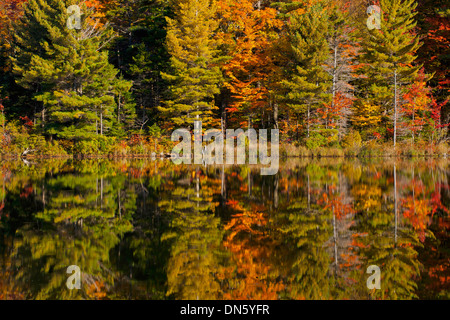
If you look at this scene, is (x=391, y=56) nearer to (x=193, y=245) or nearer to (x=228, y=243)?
(x=228, y=243)

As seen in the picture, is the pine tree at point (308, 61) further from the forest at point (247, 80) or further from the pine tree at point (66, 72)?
the pine tree at point (66, 72)

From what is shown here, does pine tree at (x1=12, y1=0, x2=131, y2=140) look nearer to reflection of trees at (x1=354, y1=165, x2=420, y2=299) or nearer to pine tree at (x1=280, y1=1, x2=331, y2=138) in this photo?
pine tree at (x1=280, y1=1, x2=331, y2=138)

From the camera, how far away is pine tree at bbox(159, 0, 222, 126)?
29766 millimetres

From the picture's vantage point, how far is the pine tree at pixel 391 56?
93.3ft

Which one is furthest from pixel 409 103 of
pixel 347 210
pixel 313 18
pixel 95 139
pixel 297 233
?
pixel 297 233

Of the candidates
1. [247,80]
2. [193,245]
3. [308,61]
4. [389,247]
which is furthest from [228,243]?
[247,80]

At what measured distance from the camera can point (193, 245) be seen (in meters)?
5.71

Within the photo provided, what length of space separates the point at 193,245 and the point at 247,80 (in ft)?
95.7

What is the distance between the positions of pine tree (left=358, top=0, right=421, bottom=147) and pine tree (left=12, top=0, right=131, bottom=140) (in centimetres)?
1857

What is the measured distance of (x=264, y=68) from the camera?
3250 cm

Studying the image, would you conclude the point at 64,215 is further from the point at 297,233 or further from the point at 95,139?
the point at 95,139

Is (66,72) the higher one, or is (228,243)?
(66,72)

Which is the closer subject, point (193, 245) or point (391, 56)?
point (193, 245)

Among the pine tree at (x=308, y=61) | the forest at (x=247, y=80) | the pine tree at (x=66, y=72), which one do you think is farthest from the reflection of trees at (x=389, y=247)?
the pine tree at (x=66, y=72)
